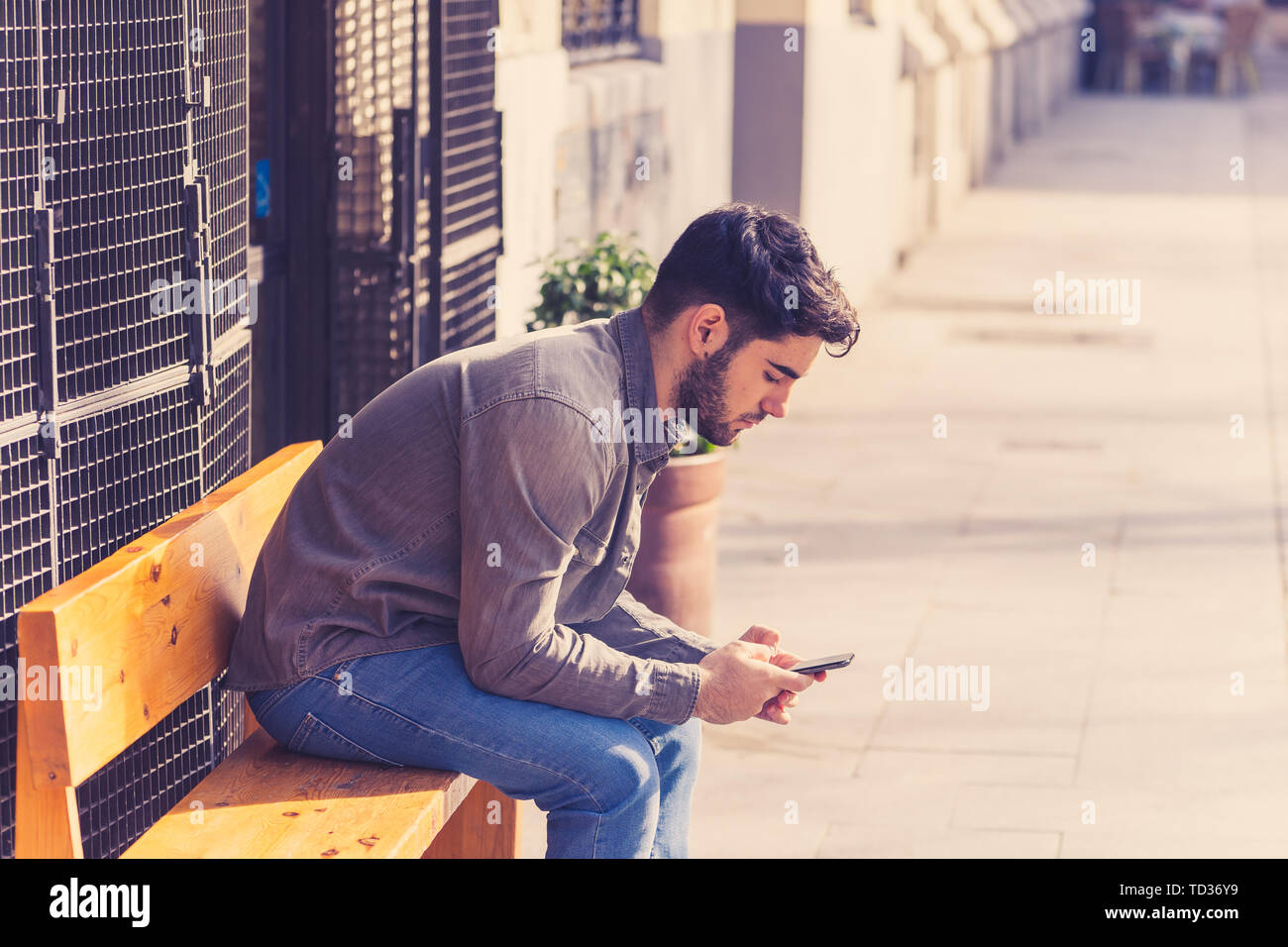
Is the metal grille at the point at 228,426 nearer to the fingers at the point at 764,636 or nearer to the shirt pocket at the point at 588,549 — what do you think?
Result: the shirt pocket at the point at 588,549

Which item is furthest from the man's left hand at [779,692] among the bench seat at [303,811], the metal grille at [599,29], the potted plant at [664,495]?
the metal grille at [599,29]

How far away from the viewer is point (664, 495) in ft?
18.5

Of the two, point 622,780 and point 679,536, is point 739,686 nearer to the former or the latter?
point 622,780

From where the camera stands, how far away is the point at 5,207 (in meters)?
3.21

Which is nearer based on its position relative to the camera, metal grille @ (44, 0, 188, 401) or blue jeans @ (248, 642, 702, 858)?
blue jeans @ (248, 642, 702, 858)

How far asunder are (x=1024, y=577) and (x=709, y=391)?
13.1 ft

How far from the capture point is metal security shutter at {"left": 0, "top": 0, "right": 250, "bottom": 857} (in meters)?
3.28

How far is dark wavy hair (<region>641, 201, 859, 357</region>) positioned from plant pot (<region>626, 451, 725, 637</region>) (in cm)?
241

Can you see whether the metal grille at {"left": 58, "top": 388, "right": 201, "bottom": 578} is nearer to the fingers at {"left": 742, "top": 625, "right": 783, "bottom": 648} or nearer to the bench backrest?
the bench backrest

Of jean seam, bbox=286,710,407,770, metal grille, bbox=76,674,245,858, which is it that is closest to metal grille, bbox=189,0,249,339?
metal grille, bbox=76,674,245,858

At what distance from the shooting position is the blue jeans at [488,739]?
3.06 m

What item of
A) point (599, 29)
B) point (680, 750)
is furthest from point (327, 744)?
point (599, 29)
